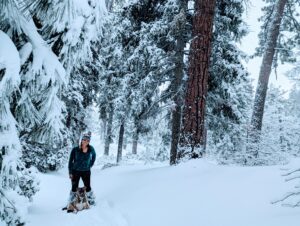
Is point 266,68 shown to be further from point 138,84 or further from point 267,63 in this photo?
point 138,84

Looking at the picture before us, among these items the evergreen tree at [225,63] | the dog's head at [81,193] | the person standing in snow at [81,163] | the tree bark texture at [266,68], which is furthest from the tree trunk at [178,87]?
the dog's head at [81,193]

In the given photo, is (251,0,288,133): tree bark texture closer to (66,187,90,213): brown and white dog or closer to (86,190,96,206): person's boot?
(86,190,96,206): person's boot

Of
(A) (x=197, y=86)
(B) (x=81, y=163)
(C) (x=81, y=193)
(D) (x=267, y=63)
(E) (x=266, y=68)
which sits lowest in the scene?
(C) (x=81, y=193)

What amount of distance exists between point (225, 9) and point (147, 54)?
3.16m

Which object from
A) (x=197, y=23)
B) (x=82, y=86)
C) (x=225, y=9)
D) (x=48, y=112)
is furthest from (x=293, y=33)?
(x=48, y=112)

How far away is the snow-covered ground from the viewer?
4.93 meters

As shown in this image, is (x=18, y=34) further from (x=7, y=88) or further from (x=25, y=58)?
(x=7, y=88)

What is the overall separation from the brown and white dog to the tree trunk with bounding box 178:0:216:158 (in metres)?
2.54

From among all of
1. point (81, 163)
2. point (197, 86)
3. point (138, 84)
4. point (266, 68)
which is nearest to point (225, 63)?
point (266, 68)

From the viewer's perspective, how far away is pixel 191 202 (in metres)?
6.09

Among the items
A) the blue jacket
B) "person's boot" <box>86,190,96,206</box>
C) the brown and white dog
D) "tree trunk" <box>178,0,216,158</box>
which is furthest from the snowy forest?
the blue jacket

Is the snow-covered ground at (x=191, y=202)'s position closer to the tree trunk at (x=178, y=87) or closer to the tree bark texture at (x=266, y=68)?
the tree trunk at (x=178, y=87)

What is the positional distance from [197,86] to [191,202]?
3.02 metres

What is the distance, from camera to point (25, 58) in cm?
440
